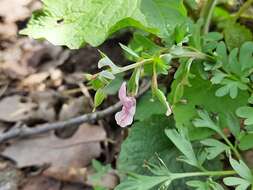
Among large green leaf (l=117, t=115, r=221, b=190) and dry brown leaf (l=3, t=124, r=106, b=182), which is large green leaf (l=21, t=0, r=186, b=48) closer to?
large green leaf (l=117, t=115, r=221, b=190)

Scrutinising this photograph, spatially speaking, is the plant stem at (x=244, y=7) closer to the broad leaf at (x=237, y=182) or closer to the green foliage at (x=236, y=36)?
the green foliage at (x=236, y=36)

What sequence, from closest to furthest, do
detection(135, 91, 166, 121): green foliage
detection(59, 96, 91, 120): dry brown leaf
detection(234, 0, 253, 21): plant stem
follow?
detection(135, 91, 166, 121): green foliage → detection(234, 0, 253, 21): plant stem → detection(59, 96, 91, 120): dry brown leaf

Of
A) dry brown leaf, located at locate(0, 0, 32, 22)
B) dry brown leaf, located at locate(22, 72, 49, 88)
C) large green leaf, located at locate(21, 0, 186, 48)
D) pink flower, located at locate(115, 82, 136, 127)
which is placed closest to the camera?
pink flower, located at locate(115, 82, 136, 127)

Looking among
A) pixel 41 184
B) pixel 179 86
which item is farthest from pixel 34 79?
pixel 179 86

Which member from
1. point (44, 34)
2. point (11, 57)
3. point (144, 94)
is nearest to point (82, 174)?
point (144, 94)

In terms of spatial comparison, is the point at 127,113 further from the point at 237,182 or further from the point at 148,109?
the point at 148,109

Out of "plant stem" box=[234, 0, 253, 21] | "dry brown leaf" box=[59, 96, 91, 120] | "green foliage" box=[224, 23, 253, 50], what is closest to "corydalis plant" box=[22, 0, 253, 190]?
"green foliage" box=[224, 23, 253, 50]
